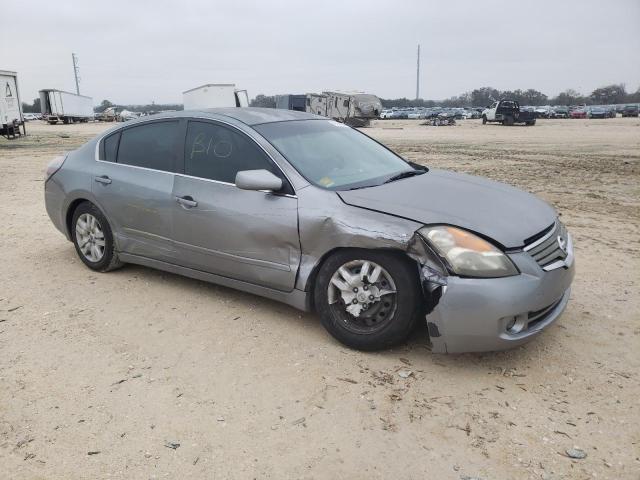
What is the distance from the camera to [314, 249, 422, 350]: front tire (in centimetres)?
335

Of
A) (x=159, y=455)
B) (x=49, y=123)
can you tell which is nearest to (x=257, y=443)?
(x=159, y=455)

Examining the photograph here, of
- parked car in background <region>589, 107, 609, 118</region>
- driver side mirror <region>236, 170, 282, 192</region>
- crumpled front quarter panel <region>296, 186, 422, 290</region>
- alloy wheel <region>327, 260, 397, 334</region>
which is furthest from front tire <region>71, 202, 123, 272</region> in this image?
parked car in background <region>589, 107, 609, 118</region>

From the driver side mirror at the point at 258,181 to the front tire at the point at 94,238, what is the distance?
5.98 ft

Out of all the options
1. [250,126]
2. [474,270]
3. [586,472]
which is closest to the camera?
[586,472]

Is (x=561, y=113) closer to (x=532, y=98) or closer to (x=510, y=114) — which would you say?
(x=510, y=114)

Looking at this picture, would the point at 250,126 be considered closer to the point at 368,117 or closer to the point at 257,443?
the point at 257,443

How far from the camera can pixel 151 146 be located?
15.6 ft

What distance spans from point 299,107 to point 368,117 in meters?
5.43

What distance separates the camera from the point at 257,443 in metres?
2.73

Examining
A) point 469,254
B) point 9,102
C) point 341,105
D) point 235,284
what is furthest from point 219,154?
Result: point 341,105

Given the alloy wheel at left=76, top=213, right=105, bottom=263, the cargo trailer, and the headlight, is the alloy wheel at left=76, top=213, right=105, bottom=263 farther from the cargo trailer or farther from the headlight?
the cargo trailer

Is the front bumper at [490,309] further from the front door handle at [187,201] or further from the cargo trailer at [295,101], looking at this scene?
the cargo trailer at [295,101]

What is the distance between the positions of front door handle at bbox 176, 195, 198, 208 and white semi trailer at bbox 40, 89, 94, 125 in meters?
54.2

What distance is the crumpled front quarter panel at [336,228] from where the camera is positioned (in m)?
3.37
